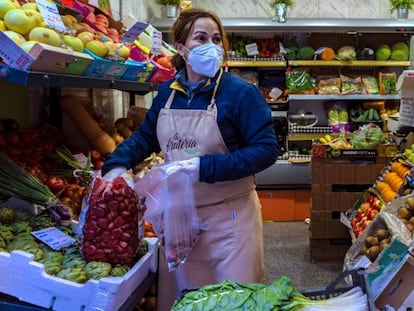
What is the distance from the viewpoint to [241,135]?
195 centimetres

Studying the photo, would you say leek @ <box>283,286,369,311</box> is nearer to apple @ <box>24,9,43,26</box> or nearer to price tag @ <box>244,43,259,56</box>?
apple @ <box>24,9,43,26</box>

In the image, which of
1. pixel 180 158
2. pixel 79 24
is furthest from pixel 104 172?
pixel 79 24

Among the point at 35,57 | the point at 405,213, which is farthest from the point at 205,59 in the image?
the point at 405,213

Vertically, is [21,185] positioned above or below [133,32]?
below

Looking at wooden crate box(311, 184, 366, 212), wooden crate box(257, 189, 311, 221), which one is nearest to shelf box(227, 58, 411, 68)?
wooden crate box(257, 189, 311, 221)

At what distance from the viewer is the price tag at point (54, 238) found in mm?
1708

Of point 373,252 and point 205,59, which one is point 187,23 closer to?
point 205,59

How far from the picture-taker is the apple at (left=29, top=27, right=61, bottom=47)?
175 cm

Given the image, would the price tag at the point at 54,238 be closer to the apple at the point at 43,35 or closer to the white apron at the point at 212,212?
the white apron at the point at 212,212

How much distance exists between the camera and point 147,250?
1.84m

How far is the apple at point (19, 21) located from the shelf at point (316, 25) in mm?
3939

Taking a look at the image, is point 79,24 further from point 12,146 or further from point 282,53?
point 282,53

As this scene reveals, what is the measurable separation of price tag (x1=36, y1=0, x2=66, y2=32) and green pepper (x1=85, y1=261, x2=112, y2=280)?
2.86 feet

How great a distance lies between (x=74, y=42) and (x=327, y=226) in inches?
116
